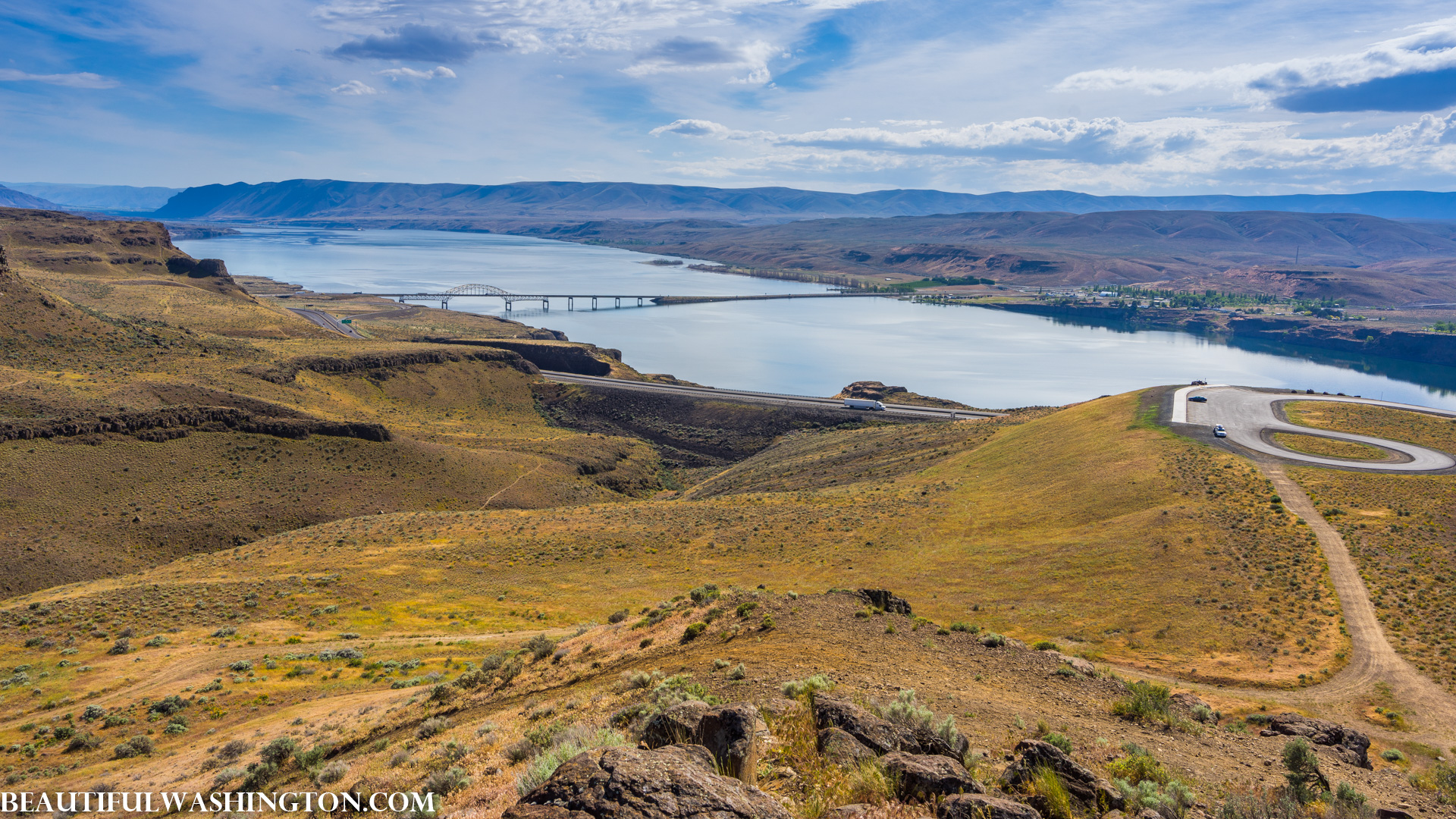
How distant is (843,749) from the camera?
8.95 m

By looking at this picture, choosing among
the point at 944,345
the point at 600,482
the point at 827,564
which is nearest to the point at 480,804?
the point at 827,564

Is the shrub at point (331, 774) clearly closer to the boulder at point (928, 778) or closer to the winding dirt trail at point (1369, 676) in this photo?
the boulder at point (928, 778)

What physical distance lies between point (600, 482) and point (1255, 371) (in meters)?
120

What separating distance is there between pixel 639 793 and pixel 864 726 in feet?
12.6

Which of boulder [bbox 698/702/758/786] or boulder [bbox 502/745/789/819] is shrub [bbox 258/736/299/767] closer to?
boulder [bbox 502/745/789/819]

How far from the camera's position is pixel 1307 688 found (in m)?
17.3

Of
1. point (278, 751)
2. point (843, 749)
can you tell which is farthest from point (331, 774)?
point (843, 749)

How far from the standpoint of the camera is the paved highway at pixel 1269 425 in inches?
1293

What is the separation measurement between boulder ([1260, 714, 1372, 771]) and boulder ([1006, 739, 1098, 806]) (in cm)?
682

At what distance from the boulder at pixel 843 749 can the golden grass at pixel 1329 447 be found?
3712cm

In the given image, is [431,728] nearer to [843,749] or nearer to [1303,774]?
[843,749]

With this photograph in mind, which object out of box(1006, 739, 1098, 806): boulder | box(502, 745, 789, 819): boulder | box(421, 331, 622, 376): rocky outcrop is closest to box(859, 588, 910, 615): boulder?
box(1006, 739, 1098, 806): boulder

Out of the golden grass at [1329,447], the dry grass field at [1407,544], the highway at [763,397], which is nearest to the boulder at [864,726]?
the dry grass field at [1407,544]

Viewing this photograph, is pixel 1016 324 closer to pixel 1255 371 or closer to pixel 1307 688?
pixel 1255 371
